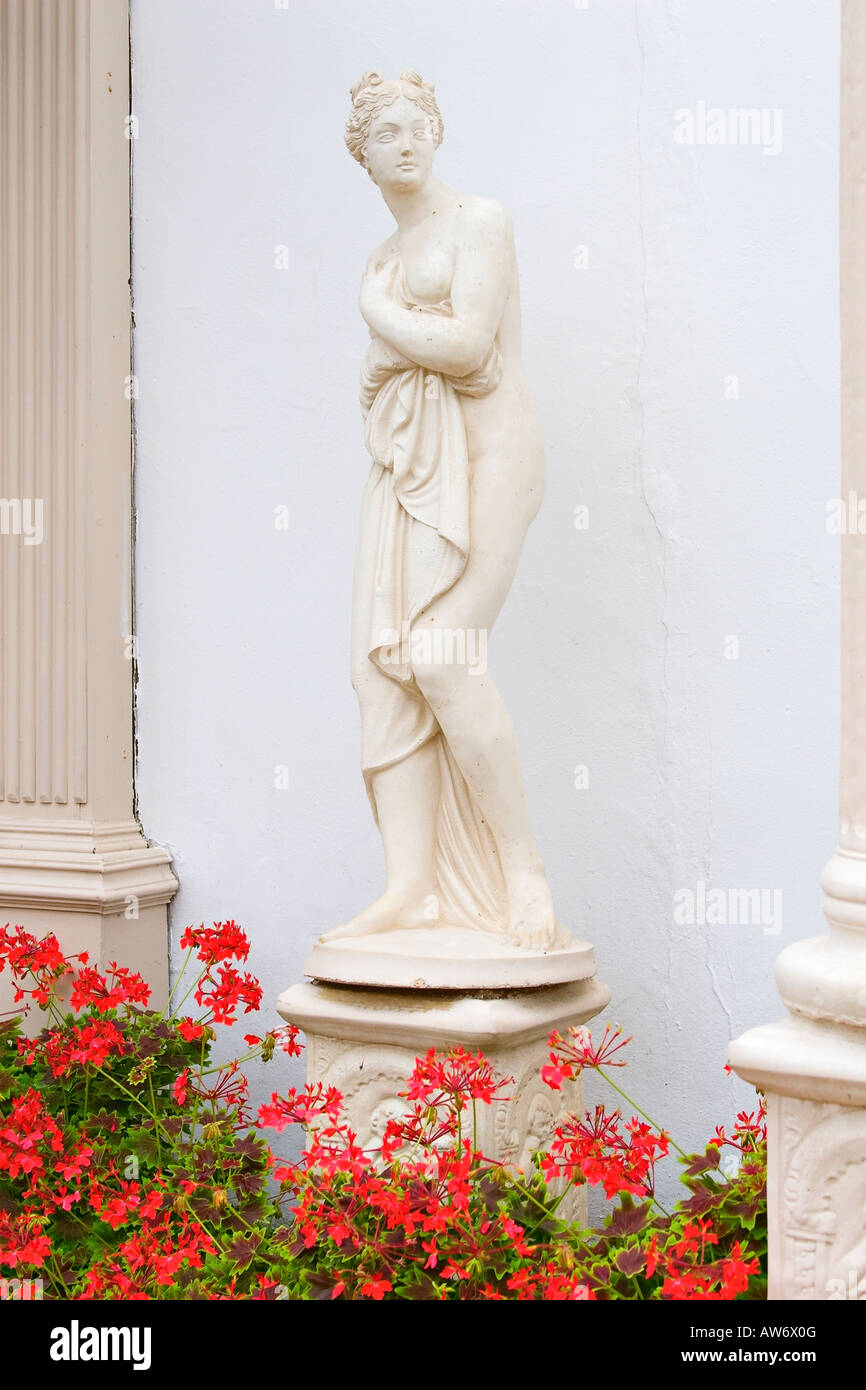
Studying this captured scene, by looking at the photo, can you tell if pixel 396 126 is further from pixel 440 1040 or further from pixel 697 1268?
Result: pixel 697 1268

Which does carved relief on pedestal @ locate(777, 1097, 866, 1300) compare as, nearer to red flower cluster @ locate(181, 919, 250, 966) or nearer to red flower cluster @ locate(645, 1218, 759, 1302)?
red flower cluster @ locate(645, 1218, 759, 1302)

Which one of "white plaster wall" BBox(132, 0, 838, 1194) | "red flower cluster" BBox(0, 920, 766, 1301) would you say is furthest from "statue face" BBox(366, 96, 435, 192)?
"red flower cluster" BBox(0, 920, 766, 1301)

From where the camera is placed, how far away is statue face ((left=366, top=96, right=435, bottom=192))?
308 centimetres

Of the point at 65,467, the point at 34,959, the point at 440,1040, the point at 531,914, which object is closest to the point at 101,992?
the point at 34,959

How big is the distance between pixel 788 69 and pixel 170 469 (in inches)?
80.5

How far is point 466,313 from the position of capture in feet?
9.91

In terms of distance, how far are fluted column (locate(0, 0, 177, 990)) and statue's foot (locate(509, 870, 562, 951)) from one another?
1.48 m

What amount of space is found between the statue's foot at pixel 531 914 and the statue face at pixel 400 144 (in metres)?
1.52

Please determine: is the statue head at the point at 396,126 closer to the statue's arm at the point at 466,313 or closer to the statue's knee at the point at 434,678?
the statue's arm at the point at 466,313

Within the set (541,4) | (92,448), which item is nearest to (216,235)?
(92,448)

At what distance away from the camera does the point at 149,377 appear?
4.38 metres

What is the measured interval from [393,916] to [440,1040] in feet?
1.13

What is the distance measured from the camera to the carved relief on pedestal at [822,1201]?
1824 millimetres

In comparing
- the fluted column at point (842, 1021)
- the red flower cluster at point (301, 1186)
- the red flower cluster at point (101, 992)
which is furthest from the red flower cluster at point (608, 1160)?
the red flower cluster at point (101, 992)
